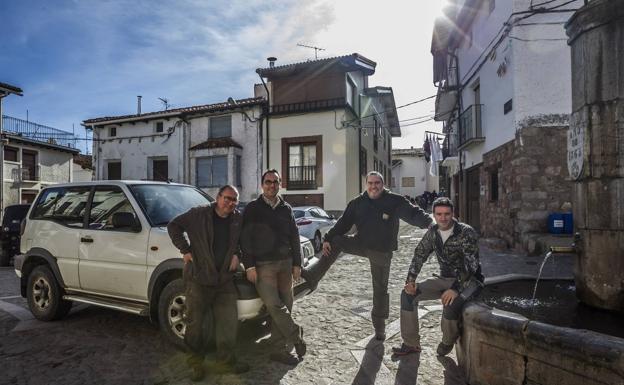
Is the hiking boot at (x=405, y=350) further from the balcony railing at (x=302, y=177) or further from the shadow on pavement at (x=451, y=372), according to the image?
the balcony railing at (x=302, y=177)

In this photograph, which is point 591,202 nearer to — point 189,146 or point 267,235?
point 267,235

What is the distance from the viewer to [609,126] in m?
3.78

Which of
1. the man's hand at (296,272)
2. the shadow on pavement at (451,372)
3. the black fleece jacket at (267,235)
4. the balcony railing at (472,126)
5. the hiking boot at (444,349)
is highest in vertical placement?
the balcony railing at (472,126)

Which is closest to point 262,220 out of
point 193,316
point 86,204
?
point 193,316

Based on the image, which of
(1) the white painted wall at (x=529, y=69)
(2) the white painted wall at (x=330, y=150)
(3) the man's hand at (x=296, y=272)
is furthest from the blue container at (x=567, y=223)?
(2) the white painted wall at (x=330, y=150)

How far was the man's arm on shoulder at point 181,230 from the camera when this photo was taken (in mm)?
3482

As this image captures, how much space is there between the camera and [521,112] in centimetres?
996

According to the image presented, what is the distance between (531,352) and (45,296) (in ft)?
19.0

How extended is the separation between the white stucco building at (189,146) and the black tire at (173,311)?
1613 centimetres

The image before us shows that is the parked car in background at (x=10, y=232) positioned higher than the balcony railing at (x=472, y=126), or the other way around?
the balcony railing at (x=472, y=126)

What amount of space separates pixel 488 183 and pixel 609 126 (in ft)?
31.6

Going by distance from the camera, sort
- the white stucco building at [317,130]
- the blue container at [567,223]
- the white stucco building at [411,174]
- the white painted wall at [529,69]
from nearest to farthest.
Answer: the blue container at [567,223]
the white painted wall at [529,69]
the white stucco building at [317,130]
the white stucco building at [411,174]

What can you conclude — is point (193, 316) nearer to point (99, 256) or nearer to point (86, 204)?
point (99, 256)

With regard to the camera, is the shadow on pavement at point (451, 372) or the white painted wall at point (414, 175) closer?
the shadow on pavement at point (451, 372)
